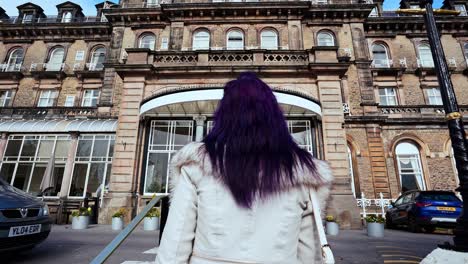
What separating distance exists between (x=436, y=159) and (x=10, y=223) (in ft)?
67.0

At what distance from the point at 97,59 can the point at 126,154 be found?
13443mm

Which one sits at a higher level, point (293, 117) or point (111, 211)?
point (293, 117)

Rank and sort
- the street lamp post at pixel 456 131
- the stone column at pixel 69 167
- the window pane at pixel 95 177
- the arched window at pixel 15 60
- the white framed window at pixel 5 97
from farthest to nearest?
the arched window at pixel 15 60, the white framed window at pixel 5 97, the window pane at pixel 95 177, the stone column at pixel 69 167, the street lamp post at pixel 456 131

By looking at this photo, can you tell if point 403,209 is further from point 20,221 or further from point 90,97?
point 90,97

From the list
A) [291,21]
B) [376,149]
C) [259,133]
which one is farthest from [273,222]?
[291,21]

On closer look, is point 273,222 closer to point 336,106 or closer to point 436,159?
point 336,106

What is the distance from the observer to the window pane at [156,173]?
1114 centimetres

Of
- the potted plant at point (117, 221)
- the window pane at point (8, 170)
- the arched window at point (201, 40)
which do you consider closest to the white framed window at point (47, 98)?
the window pane at point (8, 170)

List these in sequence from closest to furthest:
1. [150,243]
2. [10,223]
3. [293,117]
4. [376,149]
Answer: [10,223] → [150,243] → [293,117] → [376,149]

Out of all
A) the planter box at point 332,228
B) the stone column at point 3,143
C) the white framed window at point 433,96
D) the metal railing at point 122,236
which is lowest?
the planter box at point 332,228

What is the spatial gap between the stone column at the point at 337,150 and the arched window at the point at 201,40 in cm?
925

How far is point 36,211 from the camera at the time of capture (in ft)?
15.8

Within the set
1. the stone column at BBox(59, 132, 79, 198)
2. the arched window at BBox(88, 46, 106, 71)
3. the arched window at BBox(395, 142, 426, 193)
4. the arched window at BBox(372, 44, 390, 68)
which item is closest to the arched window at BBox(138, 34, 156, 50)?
the arched window at BBox(88, 46, 106, 71)

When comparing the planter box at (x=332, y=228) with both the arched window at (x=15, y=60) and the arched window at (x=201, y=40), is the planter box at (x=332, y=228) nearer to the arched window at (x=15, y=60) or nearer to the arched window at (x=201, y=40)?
the arched window at (x=201, y=40)
